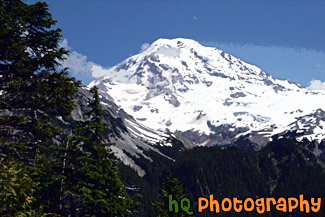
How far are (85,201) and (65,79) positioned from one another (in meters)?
9.90

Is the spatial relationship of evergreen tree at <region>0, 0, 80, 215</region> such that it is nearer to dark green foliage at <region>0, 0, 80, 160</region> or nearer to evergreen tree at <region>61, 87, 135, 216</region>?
dark green foliage at <region>0, 0, 80, 160</region>

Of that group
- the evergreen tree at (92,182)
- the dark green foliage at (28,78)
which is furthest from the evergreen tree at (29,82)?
the evergreen tree at (92,182)

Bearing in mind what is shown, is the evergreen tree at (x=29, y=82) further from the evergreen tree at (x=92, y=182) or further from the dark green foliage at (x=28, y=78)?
the evergreen tree at (x=92, y=182)

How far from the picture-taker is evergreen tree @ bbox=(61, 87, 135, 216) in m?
22.2

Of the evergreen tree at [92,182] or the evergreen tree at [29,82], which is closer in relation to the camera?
the evergreen tree at [29,82]

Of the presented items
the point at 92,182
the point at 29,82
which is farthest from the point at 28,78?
the point at 92,182

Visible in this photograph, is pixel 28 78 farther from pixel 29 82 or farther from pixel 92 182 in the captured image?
pixel 92 182

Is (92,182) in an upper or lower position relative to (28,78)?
lower

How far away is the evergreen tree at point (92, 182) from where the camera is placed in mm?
22203

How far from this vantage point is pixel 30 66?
16609mm

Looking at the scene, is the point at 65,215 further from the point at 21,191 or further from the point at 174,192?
the point at 174,192

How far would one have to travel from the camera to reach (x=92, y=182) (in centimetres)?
2341

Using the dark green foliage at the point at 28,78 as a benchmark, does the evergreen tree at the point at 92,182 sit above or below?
below

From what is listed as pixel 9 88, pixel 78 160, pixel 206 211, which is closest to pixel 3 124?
pixel 9 88
